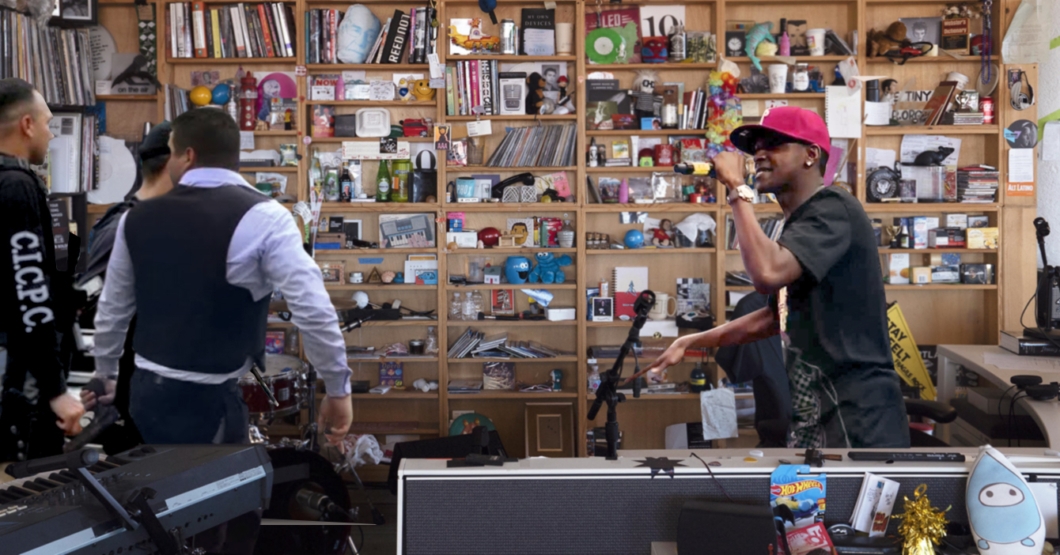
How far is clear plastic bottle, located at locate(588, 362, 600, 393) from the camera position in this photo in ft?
16.2

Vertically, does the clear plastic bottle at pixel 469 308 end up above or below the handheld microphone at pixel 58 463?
below

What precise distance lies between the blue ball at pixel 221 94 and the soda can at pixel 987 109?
4197 mm

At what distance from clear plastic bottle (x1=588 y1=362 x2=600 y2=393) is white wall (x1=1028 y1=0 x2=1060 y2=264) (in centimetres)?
254

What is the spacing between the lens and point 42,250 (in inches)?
95.5

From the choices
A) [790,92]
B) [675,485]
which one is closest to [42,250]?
[675,485]

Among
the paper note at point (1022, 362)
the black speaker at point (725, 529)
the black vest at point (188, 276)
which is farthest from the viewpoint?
the paper note at point (1022, 362)

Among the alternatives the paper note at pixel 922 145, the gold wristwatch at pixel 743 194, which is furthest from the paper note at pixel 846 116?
the gold wristwatch at pixel 743 194

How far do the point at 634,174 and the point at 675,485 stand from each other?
3.60 metres

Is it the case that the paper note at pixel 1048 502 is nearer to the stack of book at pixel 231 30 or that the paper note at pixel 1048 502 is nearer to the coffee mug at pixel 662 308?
the coffee mug at pixel 662 308

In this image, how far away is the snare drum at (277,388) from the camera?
381 cm

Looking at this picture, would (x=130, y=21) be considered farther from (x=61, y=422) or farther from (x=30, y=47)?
(x=61, y=422)

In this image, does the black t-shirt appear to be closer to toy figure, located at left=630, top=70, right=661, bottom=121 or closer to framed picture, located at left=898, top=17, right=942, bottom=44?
toy figure, located at left=630, top=70, right=661, bottom=121

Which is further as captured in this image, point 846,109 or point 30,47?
point 846,109

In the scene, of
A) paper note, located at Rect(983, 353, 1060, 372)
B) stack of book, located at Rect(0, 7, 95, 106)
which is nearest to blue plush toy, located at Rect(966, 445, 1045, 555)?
paper note, located at Rect(983, 353, 1060, 372)
